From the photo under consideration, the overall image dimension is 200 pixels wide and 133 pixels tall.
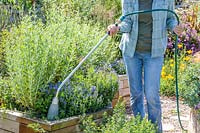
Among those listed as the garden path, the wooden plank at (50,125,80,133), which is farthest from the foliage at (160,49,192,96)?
the wooden plank at (50,125,80,133)

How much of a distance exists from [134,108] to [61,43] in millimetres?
877

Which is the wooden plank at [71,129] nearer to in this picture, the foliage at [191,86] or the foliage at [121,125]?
the foliage at [121,125]

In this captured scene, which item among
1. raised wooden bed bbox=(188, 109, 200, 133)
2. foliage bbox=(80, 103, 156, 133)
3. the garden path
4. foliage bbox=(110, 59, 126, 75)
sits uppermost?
foliage bbox=(110, 59, 126, 75)

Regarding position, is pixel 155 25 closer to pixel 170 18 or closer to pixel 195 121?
pixel 170 18

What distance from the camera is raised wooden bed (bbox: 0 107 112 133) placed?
351 centimetres

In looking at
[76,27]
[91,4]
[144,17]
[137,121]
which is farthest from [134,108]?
[91,4]

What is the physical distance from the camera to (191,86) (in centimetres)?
395

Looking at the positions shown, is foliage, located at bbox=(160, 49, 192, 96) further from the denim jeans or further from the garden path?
the denim jeans

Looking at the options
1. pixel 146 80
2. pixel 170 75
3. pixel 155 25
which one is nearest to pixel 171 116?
pixel 170 75

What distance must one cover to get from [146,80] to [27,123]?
1.07 meters

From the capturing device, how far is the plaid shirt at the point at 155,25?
11.6ft

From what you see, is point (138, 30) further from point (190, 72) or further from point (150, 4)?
point (190, 72)

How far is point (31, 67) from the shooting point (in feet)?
11.9

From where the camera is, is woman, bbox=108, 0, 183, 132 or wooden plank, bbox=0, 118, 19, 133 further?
wooden plank, bbox=0, 118, 19, 133
